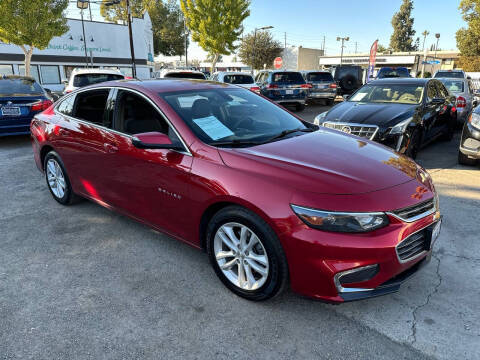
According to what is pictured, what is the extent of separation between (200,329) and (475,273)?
94.2 inches

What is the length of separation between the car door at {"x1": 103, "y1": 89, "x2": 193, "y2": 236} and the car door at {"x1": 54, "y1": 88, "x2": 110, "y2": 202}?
0.59 feet

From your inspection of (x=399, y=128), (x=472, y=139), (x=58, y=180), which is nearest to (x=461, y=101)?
(x=472, y=139)

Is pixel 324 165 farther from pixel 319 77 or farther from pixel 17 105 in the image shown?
pixel 319 77

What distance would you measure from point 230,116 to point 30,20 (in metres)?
20.9

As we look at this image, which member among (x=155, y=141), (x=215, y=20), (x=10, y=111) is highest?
(x=215, y=20)

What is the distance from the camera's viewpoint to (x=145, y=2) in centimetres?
5384

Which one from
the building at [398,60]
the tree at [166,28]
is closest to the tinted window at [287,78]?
the building at [398,60]

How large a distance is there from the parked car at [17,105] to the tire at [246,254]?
723 cm

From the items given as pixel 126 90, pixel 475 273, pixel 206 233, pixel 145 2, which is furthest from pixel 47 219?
pixel 145 2

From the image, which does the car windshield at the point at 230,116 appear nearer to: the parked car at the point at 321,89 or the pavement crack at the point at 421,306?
the pavement crack at the point at 421,306

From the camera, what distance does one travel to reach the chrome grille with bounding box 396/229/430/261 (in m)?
2.35

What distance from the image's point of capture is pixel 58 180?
461 cm

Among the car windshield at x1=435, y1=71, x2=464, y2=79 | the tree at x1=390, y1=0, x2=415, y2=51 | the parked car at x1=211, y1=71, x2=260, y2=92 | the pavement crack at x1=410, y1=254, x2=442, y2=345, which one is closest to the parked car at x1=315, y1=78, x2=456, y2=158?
the pavement crack at x1=410, y1=254, x2=442, y2=345

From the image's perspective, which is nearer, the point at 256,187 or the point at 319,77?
the point at 256,187
